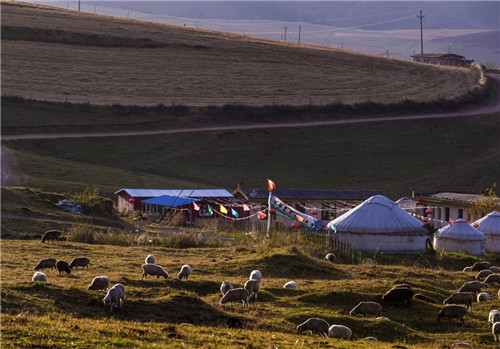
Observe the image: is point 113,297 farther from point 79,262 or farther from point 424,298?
point 424,298

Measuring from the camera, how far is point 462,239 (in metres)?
37.9

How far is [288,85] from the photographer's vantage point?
93.6 m

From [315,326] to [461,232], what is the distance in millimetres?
22801

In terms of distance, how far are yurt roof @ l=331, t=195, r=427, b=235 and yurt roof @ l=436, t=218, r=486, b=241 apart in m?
1.55

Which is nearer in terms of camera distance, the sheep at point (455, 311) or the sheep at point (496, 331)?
the sheep at point (496, 331)

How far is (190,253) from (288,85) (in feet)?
213

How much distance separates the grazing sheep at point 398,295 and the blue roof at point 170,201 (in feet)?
96.1

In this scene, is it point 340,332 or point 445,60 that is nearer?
point 340,332

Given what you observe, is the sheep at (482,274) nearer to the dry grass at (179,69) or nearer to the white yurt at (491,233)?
the white yurt at (491,233)

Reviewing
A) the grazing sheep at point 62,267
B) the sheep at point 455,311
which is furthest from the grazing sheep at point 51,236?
the sheep at point 455,311

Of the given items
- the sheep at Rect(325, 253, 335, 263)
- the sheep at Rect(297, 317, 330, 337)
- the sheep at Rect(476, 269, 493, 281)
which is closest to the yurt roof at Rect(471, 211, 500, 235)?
the sheep at Rect(325, 253, 335, 263)

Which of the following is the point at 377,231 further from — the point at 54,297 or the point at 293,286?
the point at 54,297

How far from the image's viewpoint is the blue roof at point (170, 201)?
49.2 meters

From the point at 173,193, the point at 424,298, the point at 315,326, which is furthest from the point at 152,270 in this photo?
the point at 173,193
